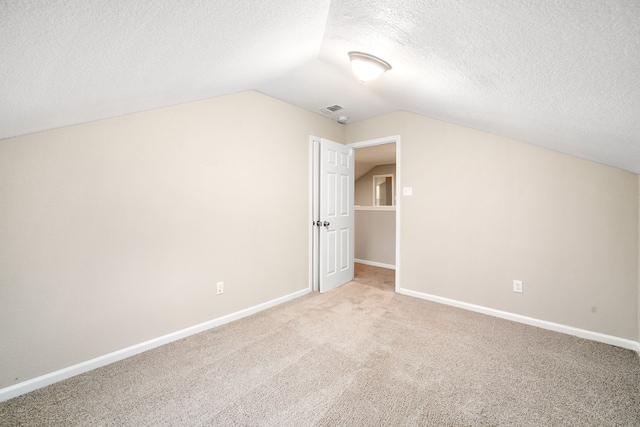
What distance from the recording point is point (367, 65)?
6.12ft

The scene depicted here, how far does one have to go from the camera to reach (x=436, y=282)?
3.15 meters

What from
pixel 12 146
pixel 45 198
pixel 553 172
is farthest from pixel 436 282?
pixel 12 146

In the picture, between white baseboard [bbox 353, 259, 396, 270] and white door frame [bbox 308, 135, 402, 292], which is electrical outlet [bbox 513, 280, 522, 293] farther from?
white baseboard [bbox 353, 259, 396, 270]

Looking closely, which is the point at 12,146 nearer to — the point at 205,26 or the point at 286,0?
the point at 205,26

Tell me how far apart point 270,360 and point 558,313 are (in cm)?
260

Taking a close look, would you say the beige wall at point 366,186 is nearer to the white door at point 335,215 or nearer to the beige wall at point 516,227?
the white door at point 335,215

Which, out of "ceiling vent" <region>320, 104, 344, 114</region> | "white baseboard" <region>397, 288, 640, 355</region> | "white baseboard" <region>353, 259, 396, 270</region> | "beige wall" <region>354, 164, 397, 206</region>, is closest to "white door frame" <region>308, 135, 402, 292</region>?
"ceiling vent" <region>320, 104, 344, 114</region>

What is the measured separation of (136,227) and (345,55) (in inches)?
81.0

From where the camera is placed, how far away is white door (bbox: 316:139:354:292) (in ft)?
11.4

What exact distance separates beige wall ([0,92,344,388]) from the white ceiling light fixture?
1327mm

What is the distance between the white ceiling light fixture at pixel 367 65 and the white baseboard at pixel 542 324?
256 centimetres

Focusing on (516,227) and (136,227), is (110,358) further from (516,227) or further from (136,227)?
(516,227)

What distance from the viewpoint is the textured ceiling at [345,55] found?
32.9 inches

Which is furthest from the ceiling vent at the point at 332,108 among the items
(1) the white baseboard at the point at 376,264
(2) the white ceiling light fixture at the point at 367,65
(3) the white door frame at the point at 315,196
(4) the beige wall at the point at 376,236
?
(1) the white baseboard at the point at 376,264
